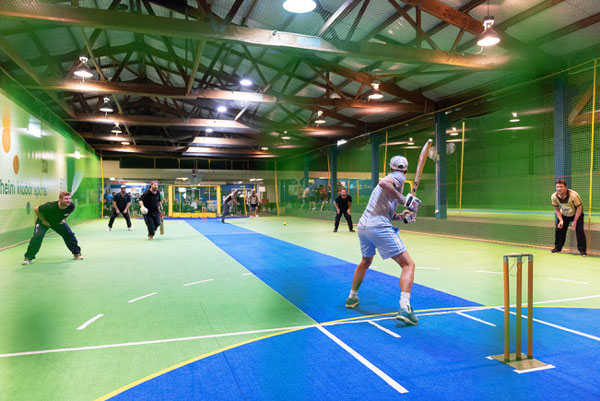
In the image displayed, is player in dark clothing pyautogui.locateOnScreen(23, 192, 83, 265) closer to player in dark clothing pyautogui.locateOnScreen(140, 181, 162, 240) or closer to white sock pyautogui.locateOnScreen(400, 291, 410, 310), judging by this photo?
player in dark clothing pyautogui.locateOnScreen(140, 181, 162, 240)

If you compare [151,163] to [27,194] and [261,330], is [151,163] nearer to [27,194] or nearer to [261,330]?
[27,194]

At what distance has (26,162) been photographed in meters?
11.6

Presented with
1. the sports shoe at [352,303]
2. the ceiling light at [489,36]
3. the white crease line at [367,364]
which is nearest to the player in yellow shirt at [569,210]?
the ceiling light at [489,36]

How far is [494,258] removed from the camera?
888cm

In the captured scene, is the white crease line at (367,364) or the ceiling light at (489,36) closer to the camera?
the white crease line at (367,364)

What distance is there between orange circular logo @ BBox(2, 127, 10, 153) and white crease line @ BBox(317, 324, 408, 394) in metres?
9.98

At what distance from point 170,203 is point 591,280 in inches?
1076

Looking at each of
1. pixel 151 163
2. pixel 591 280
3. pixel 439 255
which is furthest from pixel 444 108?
pixel 151 163

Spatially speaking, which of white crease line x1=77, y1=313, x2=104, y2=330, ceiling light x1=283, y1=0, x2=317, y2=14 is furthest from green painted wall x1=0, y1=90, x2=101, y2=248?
ceiling light x1=283, y1=0, x2=317, y2=14

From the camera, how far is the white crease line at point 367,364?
2870mm

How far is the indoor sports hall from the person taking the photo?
3.19 metres

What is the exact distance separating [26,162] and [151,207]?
3786 millimetres

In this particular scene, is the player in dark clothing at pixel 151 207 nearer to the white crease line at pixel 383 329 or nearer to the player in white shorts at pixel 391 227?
the player in white shorts at pixel 391 227

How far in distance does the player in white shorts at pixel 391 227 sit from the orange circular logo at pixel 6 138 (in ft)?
32.4
